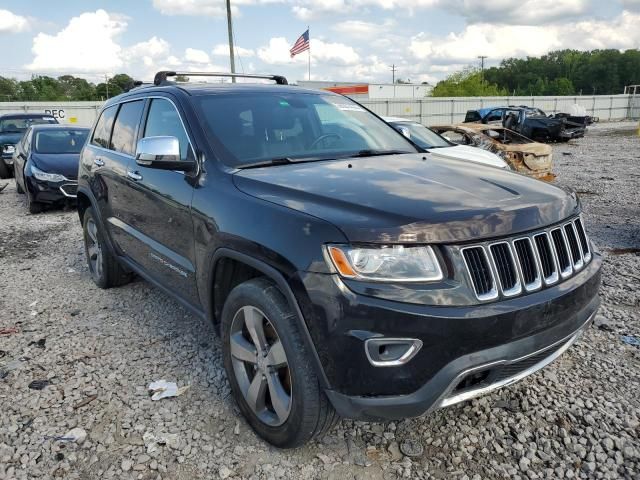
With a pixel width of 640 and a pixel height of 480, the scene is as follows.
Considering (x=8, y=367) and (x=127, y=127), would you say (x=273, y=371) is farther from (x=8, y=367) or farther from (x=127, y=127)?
(x=127, y=127)

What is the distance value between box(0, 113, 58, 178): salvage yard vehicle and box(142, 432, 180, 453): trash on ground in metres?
14.0

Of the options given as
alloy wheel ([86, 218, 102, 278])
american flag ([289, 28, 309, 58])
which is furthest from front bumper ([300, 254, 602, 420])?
american flag ([289, 28, 309, 58])

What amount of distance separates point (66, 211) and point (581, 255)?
9125 mm

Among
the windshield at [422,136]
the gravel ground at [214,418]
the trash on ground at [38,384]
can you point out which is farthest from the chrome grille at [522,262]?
the windshield at [422,136]

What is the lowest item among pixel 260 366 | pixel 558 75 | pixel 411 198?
pixel 260 366

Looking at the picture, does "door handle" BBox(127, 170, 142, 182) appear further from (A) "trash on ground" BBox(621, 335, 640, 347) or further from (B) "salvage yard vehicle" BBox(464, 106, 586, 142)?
(B) "salvage yard vehicle" BBox(464, 106, 586, 142)

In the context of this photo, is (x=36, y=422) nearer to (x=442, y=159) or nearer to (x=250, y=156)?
(x=250, y=156)

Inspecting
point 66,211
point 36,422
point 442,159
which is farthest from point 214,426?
point 66,211

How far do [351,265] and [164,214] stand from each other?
1.70 m

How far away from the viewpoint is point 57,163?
30.3 ft

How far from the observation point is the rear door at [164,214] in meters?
3.14

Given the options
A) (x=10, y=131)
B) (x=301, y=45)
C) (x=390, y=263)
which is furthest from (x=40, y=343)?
(x=301, y=45)

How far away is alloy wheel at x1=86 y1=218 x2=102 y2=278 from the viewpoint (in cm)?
511

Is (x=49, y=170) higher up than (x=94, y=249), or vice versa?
(x=49, y=170)
